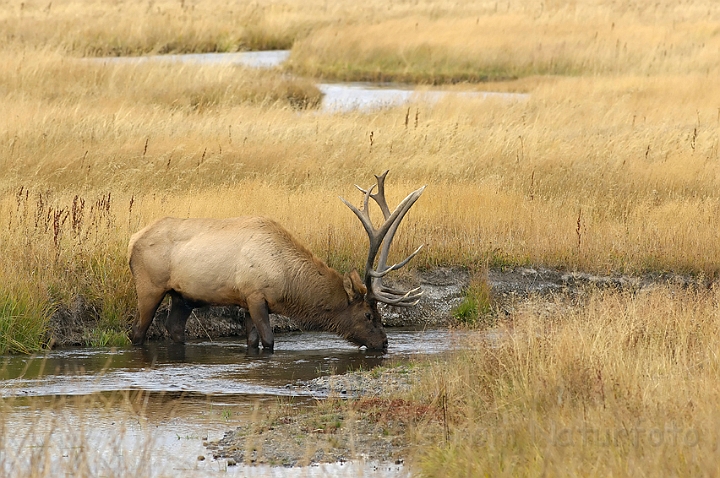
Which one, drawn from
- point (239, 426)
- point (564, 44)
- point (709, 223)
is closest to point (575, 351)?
point (239, 426)

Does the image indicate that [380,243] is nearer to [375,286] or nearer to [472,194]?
[375,286]

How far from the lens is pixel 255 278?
31.3 ft

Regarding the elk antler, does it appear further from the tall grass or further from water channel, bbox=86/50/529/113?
water channel, bbox=86/50/529/113

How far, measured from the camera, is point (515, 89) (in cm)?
2530

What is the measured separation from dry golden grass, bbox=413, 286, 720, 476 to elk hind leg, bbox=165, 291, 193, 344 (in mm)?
3040

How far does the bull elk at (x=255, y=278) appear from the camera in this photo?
953 centimetres

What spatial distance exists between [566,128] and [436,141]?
2803 mm

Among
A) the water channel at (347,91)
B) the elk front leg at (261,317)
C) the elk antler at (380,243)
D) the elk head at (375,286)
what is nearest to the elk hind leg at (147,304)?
the elk front leg at (261,317)

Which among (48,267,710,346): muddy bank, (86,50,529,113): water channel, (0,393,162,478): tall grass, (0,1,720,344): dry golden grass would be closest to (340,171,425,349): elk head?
(48,267,710,346): muddy bank

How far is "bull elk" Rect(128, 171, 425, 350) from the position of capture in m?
9.53

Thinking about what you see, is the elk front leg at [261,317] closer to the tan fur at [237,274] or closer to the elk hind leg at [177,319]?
the tan fur at [237,274]

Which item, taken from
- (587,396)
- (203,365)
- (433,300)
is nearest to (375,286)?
(433,300)

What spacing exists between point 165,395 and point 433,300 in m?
3.96

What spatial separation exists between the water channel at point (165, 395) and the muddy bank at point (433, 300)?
0.29 meters
